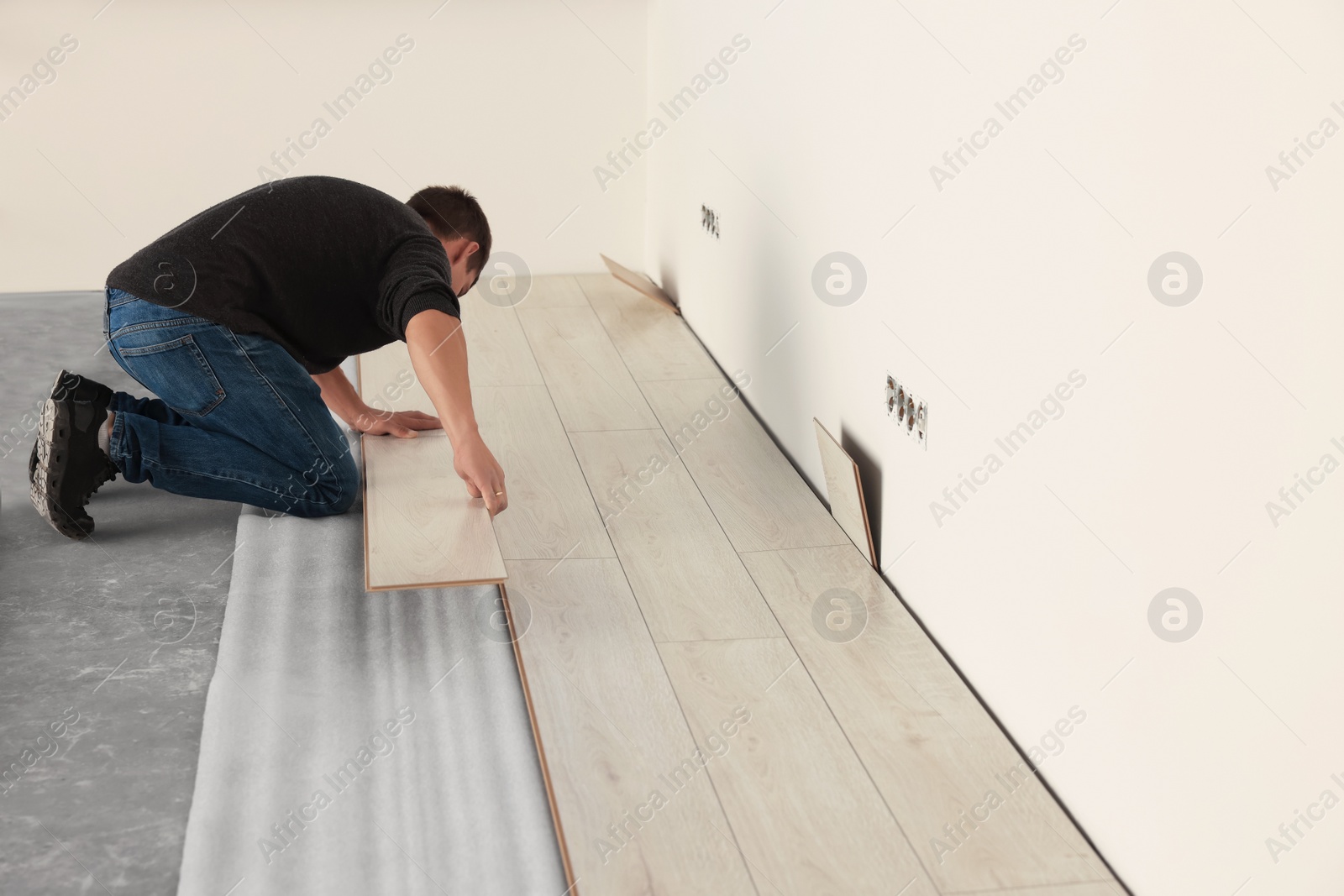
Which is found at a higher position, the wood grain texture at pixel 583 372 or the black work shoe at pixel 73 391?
the wood grain texture at pixel 583 372

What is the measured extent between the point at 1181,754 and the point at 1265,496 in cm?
39

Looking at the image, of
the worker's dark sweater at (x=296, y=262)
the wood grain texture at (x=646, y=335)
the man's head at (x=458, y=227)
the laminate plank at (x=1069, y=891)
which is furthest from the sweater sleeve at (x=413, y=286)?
the laminate plank at (x=1069, y=891)

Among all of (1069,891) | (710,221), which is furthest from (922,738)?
(710,221)

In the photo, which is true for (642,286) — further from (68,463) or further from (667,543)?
(68,463)

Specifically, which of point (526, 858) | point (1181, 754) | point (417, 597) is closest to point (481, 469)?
point (417, 597)

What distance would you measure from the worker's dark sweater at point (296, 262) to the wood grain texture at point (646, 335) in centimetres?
134

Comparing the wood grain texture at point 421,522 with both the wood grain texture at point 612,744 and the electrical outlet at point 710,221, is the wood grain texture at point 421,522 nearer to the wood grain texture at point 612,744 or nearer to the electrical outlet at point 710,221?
the wood grain texture at point 612,744

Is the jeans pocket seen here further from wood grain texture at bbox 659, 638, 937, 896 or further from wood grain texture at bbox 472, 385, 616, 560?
wood grain texture at bbox 659, 638, 937, 896

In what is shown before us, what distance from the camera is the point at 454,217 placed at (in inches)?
101

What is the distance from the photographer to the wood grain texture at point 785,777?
1604mm

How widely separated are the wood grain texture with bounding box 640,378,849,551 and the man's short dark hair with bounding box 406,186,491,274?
0.83m

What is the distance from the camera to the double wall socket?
85.4 inches

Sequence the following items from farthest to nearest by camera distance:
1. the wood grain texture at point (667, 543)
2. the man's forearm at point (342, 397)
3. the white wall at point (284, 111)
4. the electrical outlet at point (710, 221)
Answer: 1. the white wall at point (284, 111)
2. the electrical outlet at point (710, 221)
3. the man's forearm at point (342, 397)
4. the wood grain texture at point (667, 543)

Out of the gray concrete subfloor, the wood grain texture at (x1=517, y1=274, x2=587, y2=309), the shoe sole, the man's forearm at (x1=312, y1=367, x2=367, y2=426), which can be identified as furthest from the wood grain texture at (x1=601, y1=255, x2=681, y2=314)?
the shoe sole
